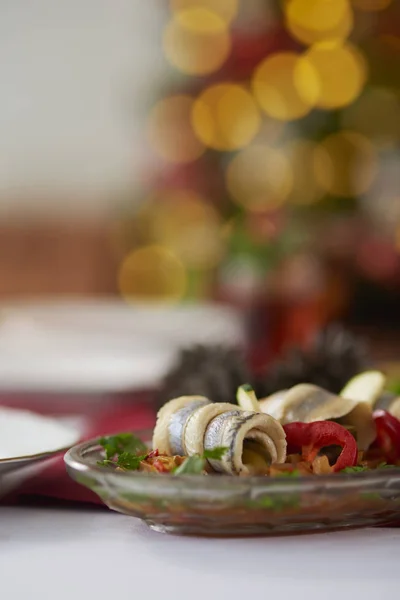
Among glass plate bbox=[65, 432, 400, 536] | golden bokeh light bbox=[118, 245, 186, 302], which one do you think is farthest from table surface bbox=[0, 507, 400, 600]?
golden bokeh light bbox=[118, 245, 186, 302]

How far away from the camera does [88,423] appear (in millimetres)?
875

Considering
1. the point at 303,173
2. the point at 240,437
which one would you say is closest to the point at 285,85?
the point at 303,173

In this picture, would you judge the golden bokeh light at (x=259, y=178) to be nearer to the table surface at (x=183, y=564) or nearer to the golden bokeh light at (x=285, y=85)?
the golden bokeh light at (x=285, y=85)

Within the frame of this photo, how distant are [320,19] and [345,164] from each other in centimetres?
55

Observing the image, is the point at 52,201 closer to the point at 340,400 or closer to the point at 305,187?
the point at 305,187

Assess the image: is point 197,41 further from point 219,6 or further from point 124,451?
point 124,451

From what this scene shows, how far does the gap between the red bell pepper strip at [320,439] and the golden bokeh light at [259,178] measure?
9.52ft

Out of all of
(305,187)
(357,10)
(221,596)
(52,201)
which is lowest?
(221,596)

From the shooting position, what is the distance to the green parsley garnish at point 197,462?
485 mm

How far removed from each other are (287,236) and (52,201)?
6.53 feet

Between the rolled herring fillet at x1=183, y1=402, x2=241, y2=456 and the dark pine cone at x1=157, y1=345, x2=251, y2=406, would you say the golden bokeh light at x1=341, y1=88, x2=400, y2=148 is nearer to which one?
the dark pine cone at x1=157, y1=345, x2=251, y2=406

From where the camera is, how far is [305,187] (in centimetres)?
337

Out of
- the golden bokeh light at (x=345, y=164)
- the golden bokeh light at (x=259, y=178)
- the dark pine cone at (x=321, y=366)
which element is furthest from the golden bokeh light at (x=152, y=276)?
the dark pine cone at (x=321, y=366)

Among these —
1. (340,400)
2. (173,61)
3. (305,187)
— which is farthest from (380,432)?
(173,61)
